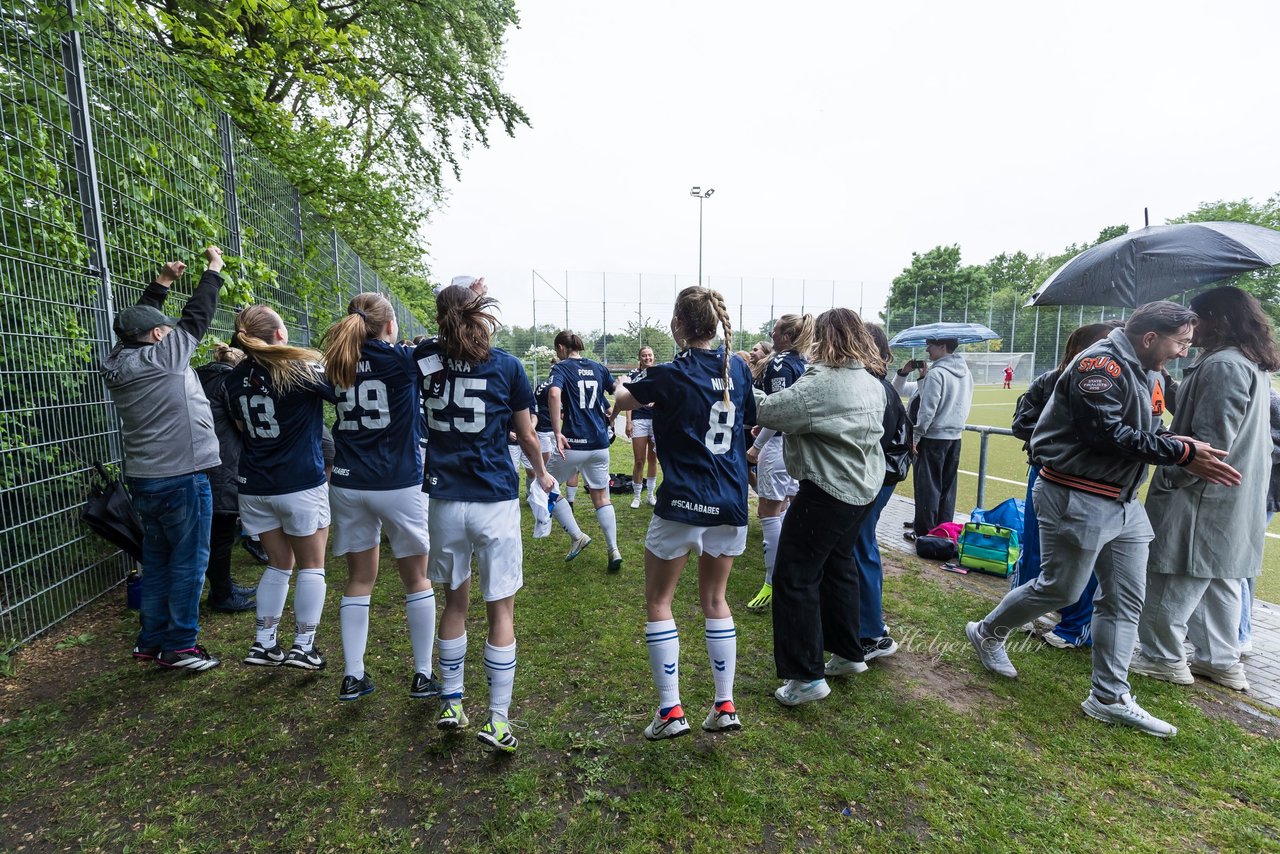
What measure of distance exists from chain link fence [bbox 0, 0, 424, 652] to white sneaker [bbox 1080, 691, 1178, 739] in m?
5.93

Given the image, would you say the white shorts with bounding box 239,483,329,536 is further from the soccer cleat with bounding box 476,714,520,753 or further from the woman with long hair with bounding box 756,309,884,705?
the woman with long hair with bounding box 756,309,884,705

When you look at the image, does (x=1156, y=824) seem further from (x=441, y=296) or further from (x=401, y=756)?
(x=441, y=296)

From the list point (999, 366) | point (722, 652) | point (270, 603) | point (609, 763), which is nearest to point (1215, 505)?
point (722, 652)

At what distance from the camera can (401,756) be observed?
2.64m

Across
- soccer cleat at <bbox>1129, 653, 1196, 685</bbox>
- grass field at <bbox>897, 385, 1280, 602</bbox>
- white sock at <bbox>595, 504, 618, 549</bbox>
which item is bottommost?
grass field at <bbox>897, 385, 1280, 602</bbox>

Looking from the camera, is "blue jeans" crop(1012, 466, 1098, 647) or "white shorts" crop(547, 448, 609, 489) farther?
"white shorts" crop(547, 448, 609, 489)

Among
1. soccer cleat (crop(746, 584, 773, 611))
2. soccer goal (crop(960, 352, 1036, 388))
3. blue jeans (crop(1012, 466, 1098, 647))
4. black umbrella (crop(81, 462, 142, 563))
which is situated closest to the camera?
black umbrella (crop(81, 462, 142, 563))

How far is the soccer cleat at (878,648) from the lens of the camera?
3635 millimetres

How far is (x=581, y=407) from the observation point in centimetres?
551

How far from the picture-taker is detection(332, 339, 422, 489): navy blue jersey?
9.43ft

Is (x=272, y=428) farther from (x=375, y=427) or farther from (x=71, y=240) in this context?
(x=71, y=240)

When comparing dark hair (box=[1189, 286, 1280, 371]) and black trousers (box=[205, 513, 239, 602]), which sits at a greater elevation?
dark hair (box=[1189, 286, 1280, 371])

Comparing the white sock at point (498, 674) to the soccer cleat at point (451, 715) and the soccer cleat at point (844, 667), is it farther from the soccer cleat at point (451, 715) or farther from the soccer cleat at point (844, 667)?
the soccer cleat at point (844, 667)

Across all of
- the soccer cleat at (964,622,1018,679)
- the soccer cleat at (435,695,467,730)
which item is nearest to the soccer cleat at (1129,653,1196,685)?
the soccer cleat at (964,622,1018,679)
